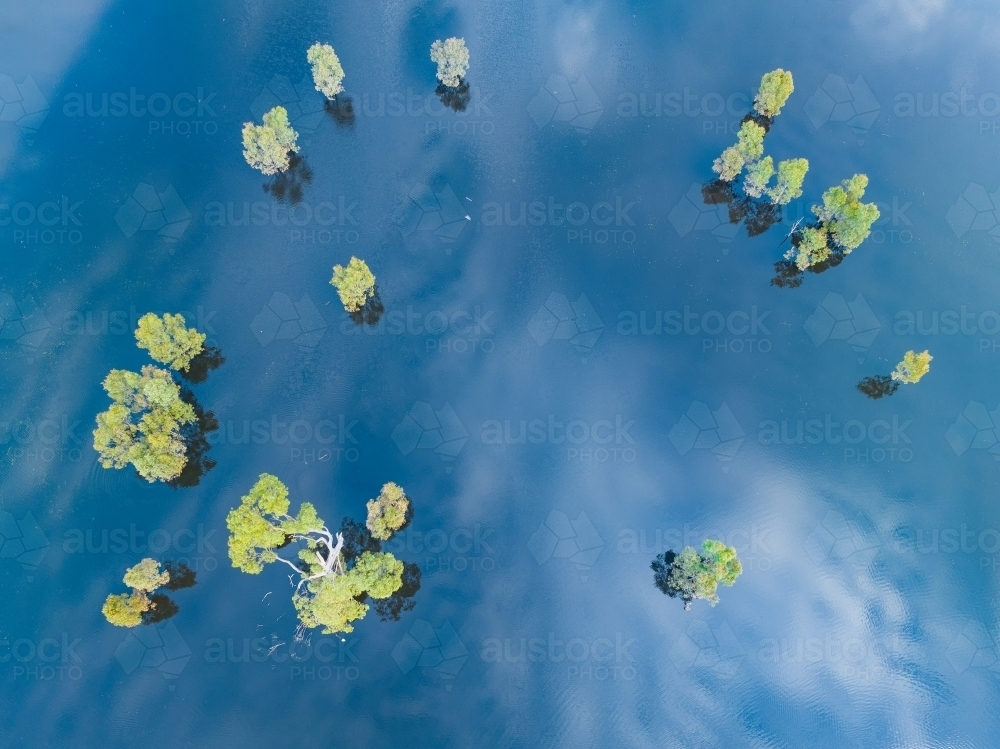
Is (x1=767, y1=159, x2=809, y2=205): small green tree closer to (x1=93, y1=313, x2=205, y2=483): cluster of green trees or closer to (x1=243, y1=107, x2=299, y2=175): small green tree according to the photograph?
(x1=243, y1=107, x2=299, y2=175): small green tree

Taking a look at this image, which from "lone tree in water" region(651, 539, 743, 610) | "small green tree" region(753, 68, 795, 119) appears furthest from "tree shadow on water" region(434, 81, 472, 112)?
"lone tree in water" region(651, 539, 743, 610)

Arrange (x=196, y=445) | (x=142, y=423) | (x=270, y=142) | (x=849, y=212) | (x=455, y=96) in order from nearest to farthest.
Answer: (x=142, y=423) < (x=849, y=212) < (x=270, y=142) < (x=196, y=445) < (x=455, y=96)

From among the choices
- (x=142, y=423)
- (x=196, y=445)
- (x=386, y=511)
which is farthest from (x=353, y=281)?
(x=142, y=423)

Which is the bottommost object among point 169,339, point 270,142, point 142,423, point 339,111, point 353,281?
→ point 142,423

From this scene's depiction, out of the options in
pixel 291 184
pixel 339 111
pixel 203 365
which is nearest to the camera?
pixel 203 365

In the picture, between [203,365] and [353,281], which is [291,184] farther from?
[203,365]

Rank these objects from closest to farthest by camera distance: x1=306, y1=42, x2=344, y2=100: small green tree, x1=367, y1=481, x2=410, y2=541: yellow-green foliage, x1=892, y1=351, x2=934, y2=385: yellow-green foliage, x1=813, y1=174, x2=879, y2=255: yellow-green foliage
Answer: x1=367, y1=481, x2=410, y2=541: yellow-green foliage → x1=813, y1=174, x2=879, y2=255: yellow-green foliage → x1=892, y1=351, x2=934, y2=385: yellow-green foliage → x1=306, y1=42, x2=344, y2=100: small green tree

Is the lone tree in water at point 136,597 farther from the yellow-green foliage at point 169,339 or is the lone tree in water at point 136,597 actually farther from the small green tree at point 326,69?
the small green tree at point 326,69
